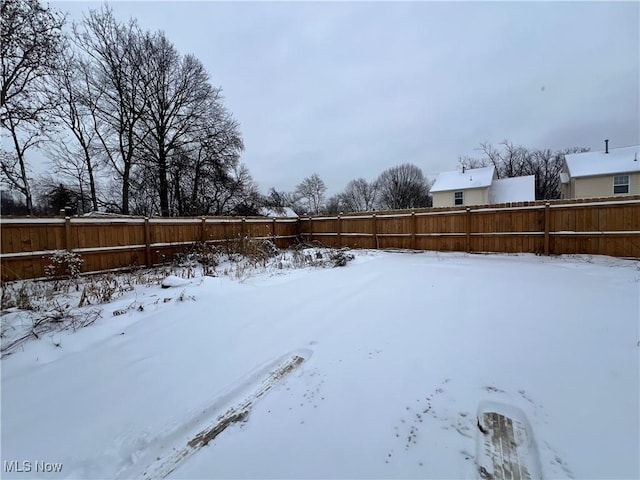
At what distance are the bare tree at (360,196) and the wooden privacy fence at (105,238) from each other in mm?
33022

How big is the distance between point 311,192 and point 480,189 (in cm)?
2627

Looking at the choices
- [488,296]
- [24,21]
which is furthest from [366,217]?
[24,21]

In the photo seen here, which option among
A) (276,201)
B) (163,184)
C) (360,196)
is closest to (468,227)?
(163,184)

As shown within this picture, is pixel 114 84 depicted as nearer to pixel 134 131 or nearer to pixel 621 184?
pixel 134 131

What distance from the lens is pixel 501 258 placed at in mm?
8102

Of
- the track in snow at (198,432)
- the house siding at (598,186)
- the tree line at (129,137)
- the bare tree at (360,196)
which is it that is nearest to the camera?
the track in snow at (198,432)

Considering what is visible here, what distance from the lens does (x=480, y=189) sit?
18500 mm

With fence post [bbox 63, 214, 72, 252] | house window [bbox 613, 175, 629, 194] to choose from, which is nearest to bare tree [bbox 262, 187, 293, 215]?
fence post [bbox 63, 214, 72, 252]

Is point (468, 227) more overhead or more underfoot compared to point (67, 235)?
more underfoot

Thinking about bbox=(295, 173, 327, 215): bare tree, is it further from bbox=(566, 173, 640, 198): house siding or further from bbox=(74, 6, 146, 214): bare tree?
bbox=(566, 173, 640, 198): house siding

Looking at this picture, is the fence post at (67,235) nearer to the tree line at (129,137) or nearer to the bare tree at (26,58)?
the bare tree at (26,58)

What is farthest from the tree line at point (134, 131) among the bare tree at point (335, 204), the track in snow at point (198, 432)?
the bare tree at point (335, 204)

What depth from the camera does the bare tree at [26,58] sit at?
7.68 meters

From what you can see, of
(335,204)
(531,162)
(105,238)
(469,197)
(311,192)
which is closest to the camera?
(105,238)
